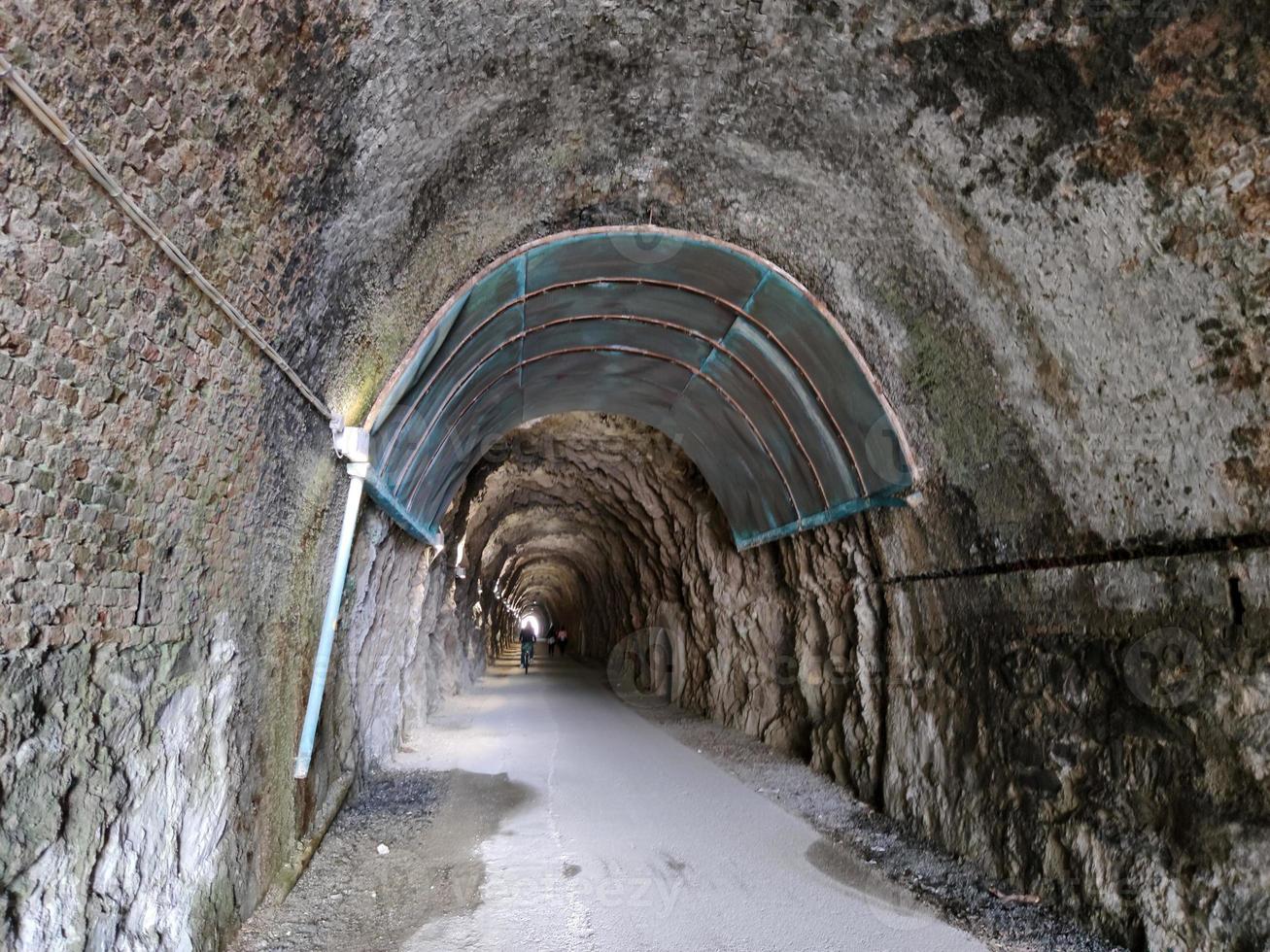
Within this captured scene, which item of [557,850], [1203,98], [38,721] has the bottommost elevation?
[557,850]

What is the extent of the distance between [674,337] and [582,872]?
486cm

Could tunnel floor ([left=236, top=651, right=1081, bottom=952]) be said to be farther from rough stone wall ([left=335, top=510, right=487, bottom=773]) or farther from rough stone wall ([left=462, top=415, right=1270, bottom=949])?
rough stone wall ([left=462, top=415, right=1270, bottom=949])

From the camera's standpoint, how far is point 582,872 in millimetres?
5594

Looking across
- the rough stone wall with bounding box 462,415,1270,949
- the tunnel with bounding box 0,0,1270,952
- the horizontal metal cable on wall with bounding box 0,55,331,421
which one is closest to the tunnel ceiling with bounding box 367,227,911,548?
the tunnel with bounding box 0,0,1270,952

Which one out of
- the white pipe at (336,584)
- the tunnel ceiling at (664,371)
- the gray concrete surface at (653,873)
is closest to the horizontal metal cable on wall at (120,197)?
the white pipe at (336,584)

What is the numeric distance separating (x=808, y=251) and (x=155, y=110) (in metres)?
4.34

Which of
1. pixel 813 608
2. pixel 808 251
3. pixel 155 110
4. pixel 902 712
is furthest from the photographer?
pixel 813 608

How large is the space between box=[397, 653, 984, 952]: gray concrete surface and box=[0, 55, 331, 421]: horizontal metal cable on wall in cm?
327

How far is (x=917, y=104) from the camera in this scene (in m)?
4.41

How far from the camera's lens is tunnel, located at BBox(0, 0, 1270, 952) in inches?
110

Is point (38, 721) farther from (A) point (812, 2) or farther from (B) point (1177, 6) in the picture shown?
(B) point (1177, 6)

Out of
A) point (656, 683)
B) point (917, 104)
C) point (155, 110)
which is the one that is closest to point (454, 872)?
point (155, 110)

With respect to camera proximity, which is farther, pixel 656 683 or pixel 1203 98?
pixel 656 683

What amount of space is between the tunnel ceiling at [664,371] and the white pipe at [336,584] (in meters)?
0.29
